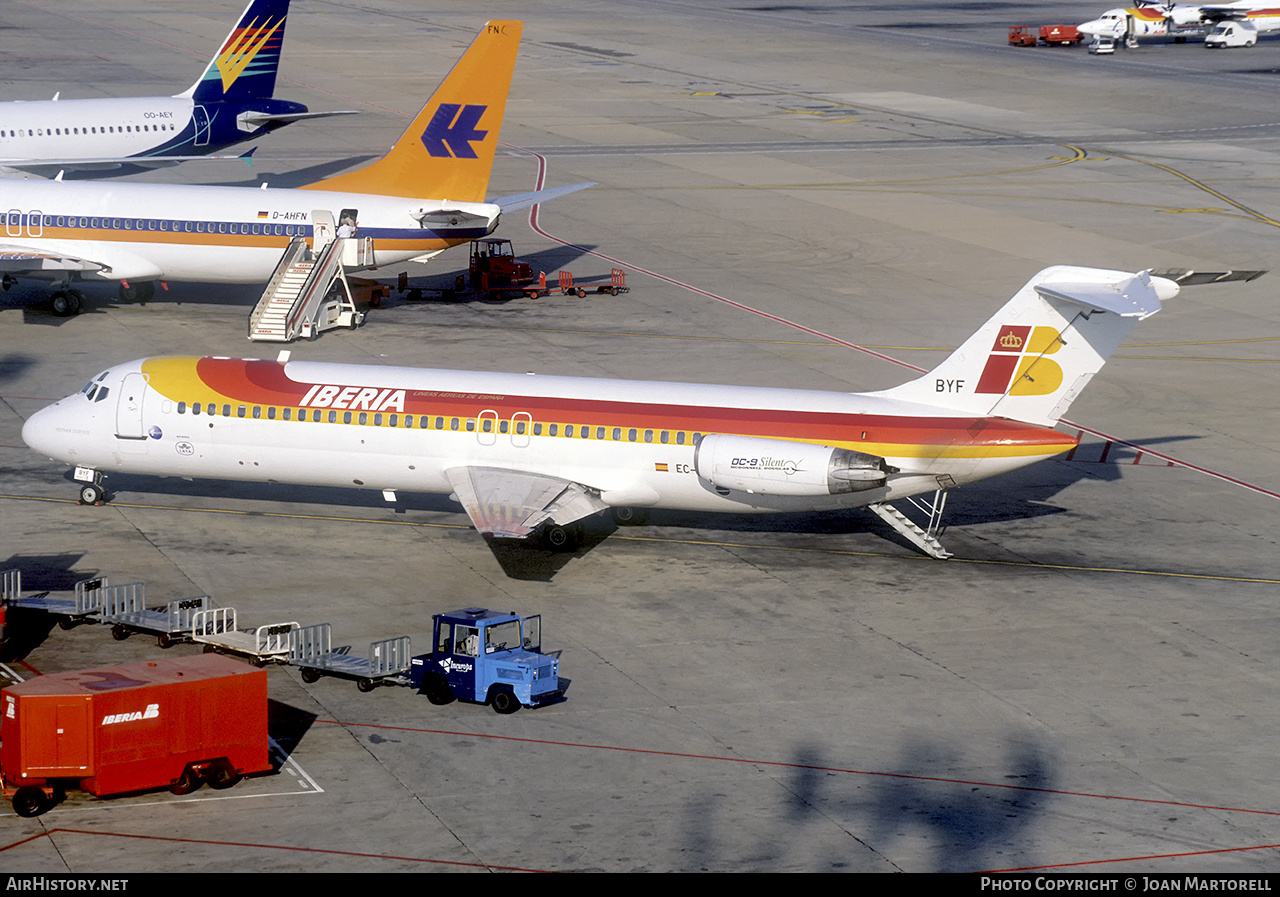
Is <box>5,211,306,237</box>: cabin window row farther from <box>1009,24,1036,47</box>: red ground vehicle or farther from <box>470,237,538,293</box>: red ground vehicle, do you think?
<box>1009,24,1036,47</box>: red ground vehicle

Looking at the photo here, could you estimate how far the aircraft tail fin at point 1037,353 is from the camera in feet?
105

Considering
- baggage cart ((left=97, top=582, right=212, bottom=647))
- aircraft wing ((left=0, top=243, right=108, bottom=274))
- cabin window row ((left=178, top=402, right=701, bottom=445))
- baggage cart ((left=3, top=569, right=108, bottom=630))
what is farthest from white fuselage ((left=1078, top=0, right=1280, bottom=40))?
baggage cart ((left=3, top=569, right=108, bottom=630))

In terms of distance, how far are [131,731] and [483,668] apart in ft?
18.7

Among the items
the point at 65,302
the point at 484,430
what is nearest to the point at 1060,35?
the point at 65,302

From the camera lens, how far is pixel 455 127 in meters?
51.2

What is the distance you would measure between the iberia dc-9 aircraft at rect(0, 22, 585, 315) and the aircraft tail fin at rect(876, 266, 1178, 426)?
22422 millimetres

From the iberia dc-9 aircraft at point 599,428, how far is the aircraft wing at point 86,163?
97.8ft

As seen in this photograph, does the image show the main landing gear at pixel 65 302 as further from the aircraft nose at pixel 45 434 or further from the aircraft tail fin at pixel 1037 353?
the aircraft tail fin at pixel 1037 353

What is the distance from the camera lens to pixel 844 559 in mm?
33969

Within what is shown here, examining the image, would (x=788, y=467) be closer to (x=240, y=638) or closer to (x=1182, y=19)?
(x=240, y=638)

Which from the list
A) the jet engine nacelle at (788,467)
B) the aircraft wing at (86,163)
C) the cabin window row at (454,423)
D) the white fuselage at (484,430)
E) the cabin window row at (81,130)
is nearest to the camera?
the jet engine nacelle at (788,467)

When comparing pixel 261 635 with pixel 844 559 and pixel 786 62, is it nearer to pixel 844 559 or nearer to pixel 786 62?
pixel 844 559

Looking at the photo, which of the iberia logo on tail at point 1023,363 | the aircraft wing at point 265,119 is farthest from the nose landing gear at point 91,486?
the aircraft wing at point 265,119

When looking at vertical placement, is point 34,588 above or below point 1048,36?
below
